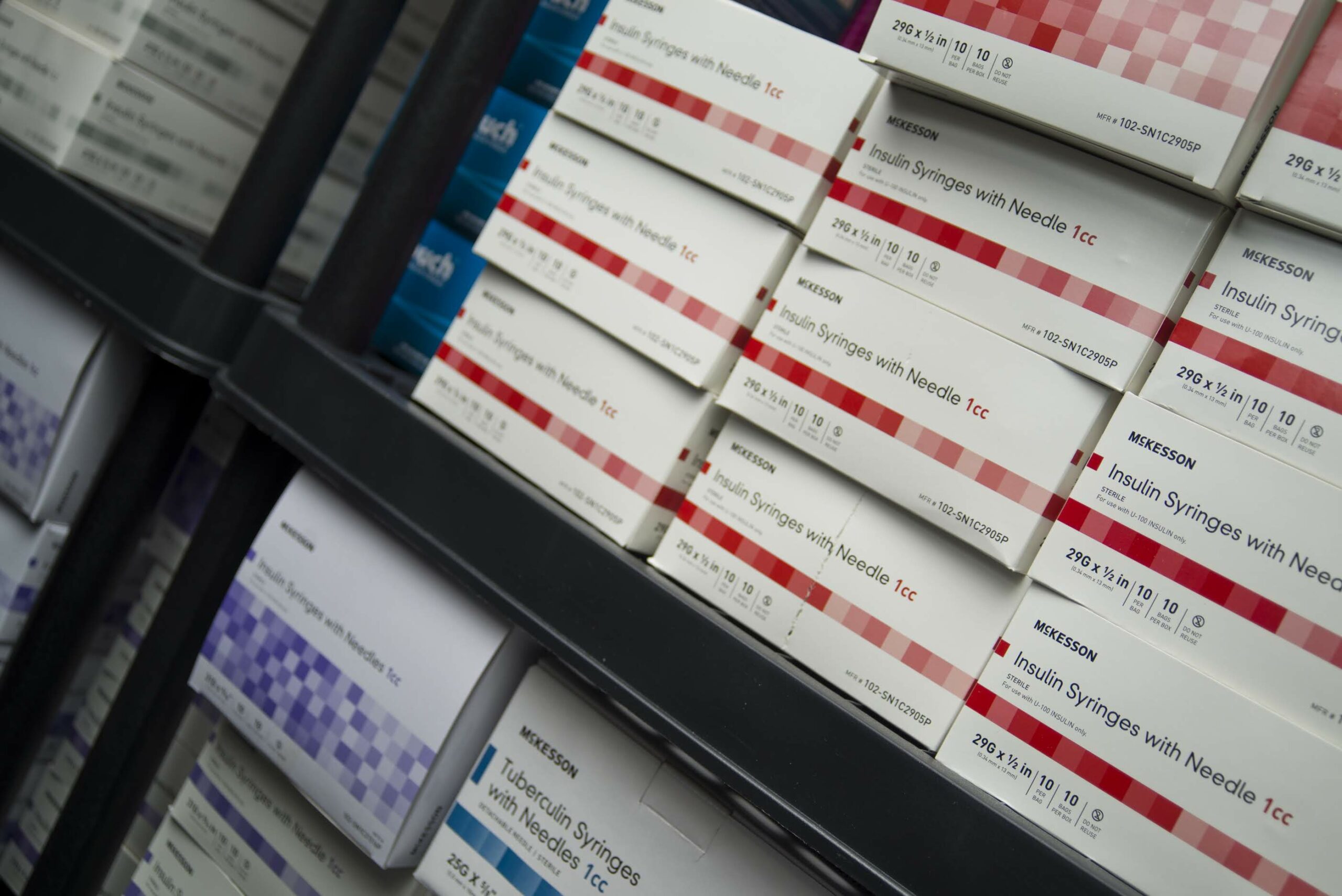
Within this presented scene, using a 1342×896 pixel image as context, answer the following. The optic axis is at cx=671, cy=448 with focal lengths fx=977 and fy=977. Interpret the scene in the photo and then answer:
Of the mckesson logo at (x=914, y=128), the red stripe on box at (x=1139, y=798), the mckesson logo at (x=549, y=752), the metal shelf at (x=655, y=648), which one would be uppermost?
the mckesson logo at (x=914, y=128)

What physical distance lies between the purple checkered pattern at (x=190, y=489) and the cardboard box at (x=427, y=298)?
1.22ft

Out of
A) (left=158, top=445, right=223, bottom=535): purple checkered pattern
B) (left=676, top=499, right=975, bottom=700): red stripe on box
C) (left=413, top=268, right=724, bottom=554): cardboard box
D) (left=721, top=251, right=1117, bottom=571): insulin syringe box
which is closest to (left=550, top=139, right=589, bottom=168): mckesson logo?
(left=413, top=268, right=724, bottom=554): cardboard box

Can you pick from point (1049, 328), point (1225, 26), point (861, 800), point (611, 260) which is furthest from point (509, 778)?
point (1225, 26)

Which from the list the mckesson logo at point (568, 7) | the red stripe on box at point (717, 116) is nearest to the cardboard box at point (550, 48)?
the mckesson logo at point (568, 7)

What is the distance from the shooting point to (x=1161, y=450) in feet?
2.43

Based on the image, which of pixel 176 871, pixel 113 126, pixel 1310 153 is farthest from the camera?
pixel 113 126

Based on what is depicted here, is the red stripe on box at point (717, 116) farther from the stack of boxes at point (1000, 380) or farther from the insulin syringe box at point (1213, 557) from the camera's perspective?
the insulin syringe box at point (1213, 557)

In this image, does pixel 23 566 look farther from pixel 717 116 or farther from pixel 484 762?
pixel 717 116

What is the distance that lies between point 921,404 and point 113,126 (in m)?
1.14

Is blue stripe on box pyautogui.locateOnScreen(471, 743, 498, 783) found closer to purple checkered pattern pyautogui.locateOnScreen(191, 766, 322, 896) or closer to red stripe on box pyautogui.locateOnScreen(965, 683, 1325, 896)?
purple checkered pattern pyautogui.locateOnScreen(191, 766, 322, 896)

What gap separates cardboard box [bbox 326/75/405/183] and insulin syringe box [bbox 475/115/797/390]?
50 centimetres

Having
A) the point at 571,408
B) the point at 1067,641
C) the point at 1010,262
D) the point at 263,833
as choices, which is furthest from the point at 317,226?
the point at 1067,641

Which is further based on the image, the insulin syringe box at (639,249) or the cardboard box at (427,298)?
the cardboard box at (427,298)

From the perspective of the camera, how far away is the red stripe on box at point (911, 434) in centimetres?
79
